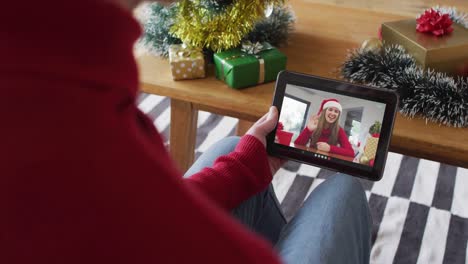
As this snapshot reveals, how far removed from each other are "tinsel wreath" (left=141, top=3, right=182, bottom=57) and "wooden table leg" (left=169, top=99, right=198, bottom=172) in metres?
0.12

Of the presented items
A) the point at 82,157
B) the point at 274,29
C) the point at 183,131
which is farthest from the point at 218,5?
the point at 82,157

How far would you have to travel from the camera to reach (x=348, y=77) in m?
1.00

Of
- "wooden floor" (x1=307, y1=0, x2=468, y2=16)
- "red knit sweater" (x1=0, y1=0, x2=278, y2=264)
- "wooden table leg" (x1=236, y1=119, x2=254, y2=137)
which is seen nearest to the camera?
"red knit sweater" (x1=0, y1=0, x2=278, y2=264)

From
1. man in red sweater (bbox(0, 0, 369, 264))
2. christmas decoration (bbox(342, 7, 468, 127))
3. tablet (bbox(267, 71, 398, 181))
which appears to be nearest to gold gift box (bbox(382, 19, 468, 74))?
christmas decoration (bbox(342, 7, 468, 127))

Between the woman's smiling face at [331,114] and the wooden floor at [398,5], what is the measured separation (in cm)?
53

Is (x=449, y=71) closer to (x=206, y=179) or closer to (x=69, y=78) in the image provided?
(x=206, y=179)

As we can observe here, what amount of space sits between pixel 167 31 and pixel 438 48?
515 millimetres

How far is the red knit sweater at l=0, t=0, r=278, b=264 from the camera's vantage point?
30 centimetres

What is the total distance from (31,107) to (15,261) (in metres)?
0.09

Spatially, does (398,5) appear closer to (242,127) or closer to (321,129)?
(242,127)

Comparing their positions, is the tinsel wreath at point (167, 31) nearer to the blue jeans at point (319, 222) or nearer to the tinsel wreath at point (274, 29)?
the tinsel wreath at point (274, 29)

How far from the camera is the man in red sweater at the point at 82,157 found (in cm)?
30

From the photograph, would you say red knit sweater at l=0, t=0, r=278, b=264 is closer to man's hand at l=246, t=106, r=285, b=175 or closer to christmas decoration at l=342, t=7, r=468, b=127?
man's hand at l=246, t=106, r=285, b=175

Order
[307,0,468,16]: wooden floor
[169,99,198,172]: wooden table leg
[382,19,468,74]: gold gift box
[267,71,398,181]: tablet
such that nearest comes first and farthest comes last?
[267,71,398,181]: tablet, [382,19,468,74]: gold gift box, [169,99,198,172]: wooden table leg, [307,0,468,16]: wooden floor
